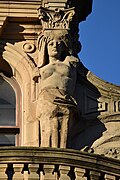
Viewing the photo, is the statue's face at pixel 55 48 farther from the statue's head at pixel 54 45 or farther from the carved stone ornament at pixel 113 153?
the carved stone ornament at pixel 113 153

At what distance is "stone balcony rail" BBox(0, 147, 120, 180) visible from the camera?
1964cm

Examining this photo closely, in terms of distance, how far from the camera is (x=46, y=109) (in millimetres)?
21812

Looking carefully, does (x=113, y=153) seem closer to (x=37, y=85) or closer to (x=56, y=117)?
(x=56, y=117)

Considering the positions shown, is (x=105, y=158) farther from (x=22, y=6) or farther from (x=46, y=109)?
(x=22, y=6)

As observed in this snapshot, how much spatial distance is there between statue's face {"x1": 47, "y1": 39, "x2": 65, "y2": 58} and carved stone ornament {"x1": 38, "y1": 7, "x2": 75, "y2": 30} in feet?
1.12

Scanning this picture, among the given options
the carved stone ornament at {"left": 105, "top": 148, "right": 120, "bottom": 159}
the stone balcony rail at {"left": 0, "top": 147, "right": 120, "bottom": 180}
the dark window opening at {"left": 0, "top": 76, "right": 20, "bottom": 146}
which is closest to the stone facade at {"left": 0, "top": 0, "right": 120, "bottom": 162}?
the carved stone ornament at {"left": 105, "top": 148, "right": 120, "bottom": 159}

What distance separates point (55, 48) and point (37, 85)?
0.77 metres

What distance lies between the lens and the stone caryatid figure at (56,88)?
2172 centimetres

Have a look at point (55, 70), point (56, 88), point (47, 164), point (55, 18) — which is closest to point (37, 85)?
point (55, 70)

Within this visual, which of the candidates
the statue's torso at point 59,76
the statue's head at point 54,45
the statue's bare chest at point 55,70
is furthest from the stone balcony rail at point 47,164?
the statue's head at point 54,45

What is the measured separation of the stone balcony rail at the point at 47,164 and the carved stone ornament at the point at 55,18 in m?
3.84

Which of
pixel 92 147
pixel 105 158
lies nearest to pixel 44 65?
pixel 92 147

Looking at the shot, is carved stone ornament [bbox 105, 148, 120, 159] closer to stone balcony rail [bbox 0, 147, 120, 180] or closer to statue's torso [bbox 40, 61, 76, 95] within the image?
statue's torso [bbox 40, 61, 76, 95]

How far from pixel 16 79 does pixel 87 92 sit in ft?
4.48
